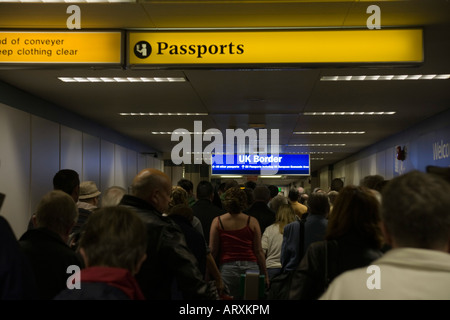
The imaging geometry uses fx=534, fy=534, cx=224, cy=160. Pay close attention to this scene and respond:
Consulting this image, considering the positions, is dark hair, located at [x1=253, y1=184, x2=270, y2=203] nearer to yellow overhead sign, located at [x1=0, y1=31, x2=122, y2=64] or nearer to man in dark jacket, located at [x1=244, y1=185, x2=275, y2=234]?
man in dark jacket, located at [x1=244, y1=185, x2=275, y2=234]

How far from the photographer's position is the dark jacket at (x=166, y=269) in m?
2.71

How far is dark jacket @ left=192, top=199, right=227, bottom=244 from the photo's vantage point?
616 centimetres

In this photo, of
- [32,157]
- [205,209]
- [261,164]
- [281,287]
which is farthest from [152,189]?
[261,164]

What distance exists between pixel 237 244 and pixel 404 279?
402cm

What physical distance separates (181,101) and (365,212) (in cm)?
604

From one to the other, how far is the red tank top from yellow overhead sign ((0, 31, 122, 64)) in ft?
6.89

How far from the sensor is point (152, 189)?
3.15 meters

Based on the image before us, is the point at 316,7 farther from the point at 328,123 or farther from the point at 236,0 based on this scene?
the point at 328,123

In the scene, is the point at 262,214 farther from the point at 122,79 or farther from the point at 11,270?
the point at 11,270

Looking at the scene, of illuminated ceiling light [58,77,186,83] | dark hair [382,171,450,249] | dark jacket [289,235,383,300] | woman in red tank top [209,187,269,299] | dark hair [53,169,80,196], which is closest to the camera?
dark hair [382,171,450,249]

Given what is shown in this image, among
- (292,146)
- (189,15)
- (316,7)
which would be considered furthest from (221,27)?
(292,146)

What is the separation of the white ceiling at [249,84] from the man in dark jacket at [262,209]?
1.43m

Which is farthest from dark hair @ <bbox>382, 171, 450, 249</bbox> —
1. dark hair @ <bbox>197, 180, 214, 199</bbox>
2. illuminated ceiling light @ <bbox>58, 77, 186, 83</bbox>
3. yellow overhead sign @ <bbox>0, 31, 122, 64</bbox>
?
illuminated ceiling light @ <bbox>58, 77, 186, 83</bbox>

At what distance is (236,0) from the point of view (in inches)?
170
